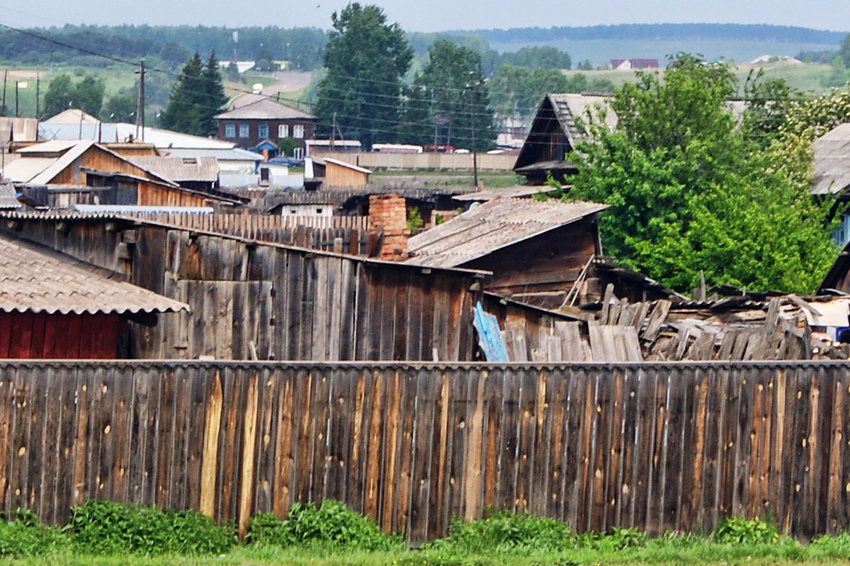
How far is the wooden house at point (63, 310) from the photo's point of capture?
1177 centimetres

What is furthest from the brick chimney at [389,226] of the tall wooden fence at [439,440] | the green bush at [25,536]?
the green bush at [25,536]

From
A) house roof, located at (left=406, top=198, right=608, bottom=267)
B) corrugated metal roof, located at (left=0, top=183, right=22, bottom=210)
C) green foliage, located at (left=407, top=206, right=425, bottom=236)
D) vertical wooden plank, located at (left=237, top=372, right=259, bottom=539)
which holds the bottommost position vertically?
green foliage, located at (left=407, top=206, right=425, bottom=236)

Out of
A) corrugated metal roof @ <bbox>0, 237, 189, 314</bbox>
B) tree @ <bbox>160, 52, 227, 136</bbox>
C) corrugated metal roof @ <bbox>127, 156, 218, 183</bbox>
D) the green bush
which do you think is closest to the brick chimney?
corrugated metal roof @ <bbox>0, 237, 189, 314</bbox>

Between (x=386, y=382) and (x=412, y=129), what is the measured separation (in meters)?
124

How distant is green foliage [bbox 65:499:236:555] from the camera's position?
9.68 metres

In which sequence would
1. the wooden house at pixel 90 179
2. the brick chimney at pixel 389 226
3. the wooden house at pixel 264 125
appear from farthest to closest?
the wooden house at pixel 264 125, the wooden house at pixel 90 179, the brick chimney at pixel 389 226

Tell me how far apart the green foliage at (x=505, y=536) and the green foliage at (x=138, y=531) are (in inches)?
73.7

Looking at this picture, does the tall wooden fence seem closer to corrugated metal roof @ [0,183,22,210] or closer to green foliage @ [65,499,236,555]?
green foliage @ [65,499,236,555]

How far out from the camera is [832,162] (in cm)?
3578

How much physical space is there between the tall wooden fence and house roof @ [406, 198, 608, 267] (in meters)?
8.84

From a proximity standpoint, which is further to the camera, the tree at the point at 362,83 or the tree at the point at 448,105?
the tree at the point at 362,83

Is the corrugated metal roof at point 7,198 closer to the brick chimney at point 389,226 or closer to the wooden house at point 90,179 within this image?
the wooden house at point 90,179

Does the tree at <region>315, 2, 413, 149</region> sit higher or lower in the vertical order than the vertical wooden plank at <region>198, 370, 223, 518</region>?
higher

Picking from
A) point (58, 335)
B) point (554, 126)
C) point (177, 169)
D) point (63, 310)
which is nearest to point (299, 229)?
point (58, 335)
